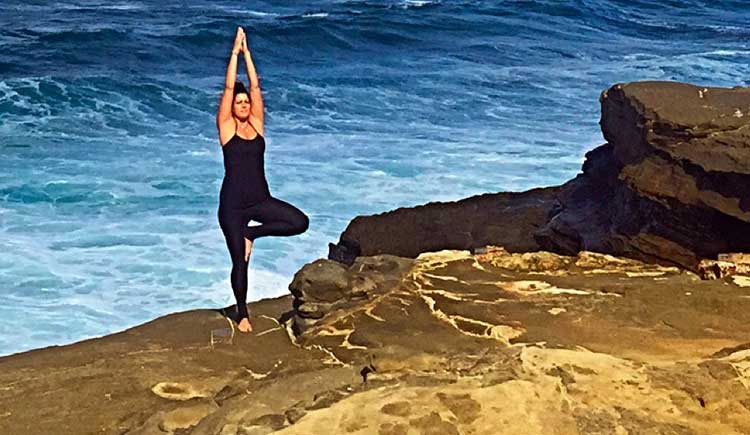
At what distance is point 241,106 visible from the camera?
5.27 meters

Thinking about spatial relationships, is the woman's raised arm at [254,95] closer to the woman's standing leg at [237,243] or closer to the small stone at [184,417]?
the woman's standing leg at [237,243]

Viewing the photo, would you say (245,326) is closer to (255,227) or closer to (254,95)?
(255,227)

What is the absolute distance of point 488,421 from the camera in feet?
11.9

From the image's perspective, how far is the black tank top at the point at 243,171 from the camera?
537 centimetres

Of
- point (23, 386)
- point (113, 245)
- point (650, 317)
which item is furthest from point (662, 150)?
point (113, 245)

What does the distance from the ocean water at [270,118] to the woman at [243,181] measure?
2.32 metres

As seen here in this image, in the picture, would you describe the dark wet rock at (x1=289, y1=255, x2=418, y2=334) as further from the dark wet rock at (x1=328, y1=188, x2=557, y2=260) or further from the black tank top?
the dark wet rock at (x1=328, y1=188, x2=557, y2=260)

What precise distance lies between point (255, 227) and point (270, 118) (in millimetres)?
9982

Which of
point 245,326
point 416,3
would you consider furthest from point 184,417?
point 416,3

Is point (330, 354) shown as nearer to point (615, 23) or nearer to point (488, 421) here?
point (488, 421)

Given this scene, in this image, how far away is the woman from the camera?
5.30 m

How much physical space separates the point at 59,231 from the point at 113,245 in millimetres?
723

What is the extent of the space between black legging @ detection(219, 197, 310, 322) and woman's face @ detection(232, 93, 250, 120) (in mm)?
490

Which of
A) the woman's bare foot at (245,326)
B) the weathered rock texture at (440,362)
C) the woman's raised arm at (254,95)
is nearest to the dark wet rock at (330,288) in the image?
the weathered rock texture at (440,362)
